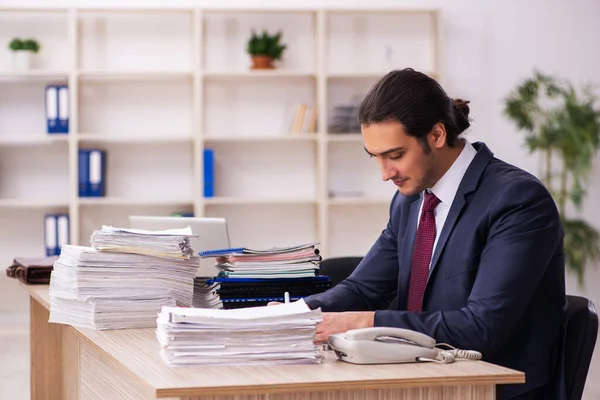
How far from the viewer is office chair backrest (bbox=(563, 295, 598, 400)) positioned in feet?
7.14

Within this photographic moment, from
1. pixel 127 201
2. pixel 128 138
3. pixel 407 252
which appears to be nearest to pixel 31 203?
pixel 127 201

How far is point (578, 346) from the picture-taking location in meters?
2.18

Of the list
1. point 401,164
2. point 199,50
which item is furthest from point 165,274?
point 199,50

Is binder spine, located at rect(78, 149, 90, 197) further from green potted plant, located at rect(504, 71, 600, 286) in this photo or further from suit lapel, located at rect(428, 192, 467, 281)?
suit lapel, located at rect(428, 192, 467, 281)

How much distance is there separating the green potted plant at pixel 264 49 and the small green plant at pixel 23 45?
149 centimetres

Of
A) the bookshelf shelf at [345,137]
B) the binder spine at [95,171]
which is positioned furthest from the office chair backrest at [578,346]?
the binder spine at [95,171]

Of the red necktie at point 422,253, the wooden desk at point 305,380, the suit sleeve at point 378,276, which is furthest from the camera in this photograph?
the suit sleeve at point 378,276

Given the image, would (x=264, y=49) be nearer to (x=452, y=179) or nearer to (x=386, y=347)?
(x=452, y=179)

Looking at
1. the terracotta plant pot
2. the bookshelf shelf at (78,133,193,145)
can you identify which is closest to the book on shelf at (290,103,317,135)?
the terracotta plant pot

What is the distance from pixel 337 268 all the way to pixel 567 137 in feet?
11.5

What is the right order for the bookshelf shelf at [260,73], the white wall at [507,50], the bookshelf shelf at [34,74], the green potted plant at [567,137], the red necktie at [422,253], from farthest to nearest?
the white wall at [507,50]
the green potted plant at [567,137]
the bookshelf shelf at [260,73]
the bookshelf shelf at [34,74]
the red necktie at [422,253]

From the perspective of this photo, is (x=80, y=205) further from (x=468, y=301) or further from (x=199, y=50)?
(x=468, y=301)

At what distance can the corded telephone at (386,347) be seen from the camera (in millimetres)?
1805

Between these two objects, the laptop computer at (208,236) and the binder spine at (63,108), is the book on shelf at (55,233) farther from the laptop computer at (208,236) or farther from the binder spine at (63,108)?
the laptop computer at (208,236)
